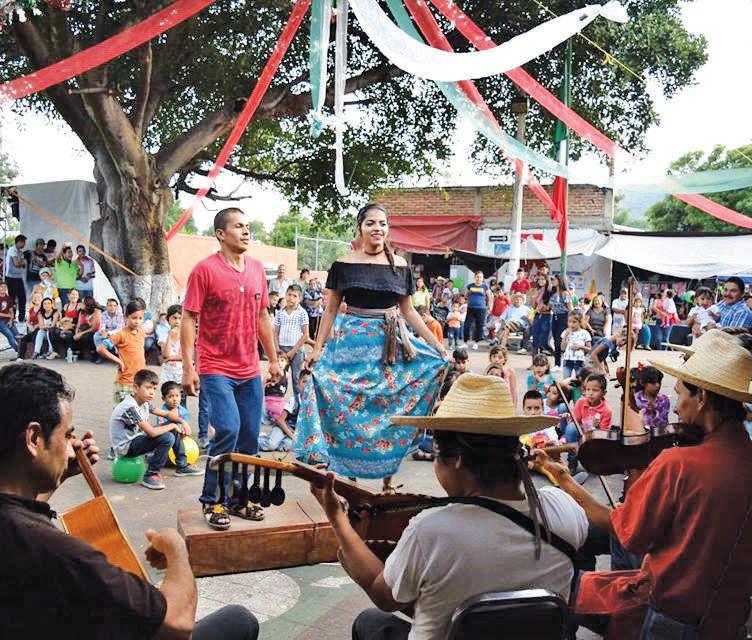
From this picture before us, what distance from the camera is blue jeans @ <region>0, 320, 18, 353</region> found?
12516 millimetres

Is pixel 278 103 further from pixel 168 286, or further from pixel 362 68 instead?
pixel 168 286

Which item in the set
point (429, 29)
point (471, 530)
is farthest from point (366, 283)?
point (471, 530)

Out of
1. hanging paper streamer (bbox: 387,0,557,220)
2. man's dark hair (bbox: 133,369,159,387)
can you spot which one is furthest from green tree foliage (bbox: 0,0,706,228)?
man's dark hair (bbox: 133,369,159,387)

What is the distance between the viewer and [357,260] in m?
5.09

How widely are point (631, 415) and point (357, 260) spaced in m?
2.11

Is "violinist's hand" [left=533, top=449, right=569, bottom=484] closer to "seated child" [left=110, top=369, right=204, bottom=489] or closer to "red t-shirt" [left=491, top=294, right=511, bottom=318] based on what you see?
"seated child" [left=110, top=369, right=204, bottom=489]

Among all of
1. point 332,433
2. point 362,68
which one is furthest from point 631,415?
point 362,68

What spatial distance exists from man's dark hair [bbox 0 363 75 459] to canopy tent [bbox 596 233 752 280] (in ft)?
63.8

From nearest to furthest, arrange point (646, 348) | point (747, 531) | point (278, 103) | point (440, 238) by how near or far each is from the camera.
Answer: point (747, 531), point (278, 103), point (646, 348), point (440, 238)

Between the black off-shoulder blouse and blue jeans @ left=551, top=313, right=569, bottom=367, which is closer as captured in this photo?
the black off-shoulder blouse

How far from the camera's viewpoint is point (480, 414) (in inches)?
82.0

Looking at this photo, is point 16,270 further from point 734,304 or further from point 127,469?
point 734,304

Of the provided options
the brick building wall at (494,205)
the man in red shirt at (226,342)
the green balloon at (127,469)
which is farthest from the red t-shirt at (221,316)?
the brick building wall at (494,205)

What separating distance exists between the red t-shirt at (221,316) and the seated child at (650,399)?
3340 millimetres
